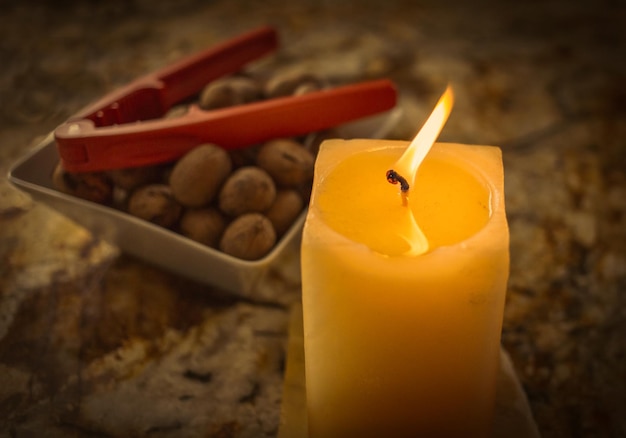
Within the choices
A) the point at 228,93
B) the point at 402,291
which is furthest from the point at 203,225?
the point at 402,291

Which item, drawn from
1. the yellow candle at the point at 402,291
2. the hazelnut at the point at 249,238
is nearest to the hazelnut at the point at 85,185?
the hazelnut at the point at 249,238

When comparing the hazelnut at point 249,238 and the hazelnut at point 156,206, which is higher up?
the hazelnut at point 156,206

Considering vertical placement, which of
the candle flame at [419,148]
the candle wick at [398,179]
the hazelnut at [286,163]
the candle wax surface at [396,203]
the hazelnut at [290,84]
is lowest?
the hazelnut at [286,163]

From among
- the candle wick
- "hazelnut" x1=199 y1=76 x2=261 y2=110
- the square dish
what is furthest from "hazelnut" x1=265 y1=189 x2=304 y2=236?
the candle wick

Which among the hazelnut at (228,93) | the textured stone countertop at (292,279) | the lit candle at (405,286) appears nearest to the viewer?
the lit candle at (405,286)

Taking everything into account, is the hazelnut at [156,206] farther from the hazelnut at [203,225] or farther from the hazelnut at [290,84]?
the hazelnut at [290,84]

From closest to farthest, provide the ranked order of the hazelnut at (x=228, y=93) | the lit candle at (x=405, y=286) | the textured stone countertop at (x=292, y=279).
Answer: the lit candle at (x=405, y=286), the textured stone countertop at (x=292, y=279), the hazelnut at (x=228, y=93)

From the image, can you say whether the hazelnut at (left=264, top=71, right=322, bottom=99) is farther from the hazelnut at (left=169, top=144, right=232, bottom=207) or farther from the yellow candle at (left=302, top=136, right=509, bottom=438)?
the yellow candle at (left=302, top=136, right=509, bottom=438)
